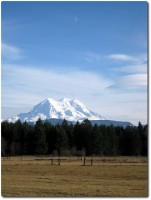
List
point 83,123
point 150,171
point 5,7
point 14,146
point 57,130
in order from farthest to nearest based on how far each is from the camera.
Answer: point 83,123, point 57,130, point 14,146, point 5,7, point 150,171

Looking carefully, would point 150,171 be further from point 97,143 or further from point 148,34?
point 97,143

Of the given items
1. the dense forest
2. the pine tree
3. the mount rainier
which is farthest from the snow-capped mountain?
the pine tree

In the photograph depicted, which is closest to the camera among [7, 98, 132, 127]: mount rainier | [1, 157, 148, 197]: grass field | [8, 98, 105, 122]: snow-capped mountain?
[1, 157, 148, 197]: grass field

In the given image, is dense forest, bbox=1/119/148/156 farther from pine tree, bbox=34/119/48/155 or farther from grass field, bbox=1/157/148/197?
grass field, bbox=1/157/148/197

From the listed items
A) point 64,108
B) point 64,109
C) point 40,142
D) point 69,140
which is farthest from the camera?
point 69,140

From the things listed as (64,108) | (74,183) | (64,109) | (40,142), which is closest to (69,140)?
(40,142)

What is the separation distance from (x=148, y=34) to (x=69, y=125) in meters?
44.8

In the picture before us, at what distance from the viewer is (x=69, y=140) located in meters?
49.3

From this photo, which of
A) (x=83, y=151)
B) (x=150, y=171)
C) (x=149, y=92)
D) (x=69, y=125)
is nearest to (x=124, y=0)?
(x=149, y=92)

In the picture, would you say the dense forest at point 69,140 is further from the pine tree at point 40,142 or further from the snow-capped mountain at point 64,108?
the snow-capped mountain at point 64,108

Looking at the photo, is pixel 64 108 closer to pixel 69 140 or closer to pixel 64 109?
pixel 64 109

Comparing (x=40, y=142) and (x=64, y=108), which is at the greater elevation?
(x=64, y=108)

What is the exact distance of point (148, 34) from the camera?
7.54 m

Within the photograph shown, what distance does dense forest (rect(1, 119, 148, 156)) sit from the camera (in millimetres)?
44344
